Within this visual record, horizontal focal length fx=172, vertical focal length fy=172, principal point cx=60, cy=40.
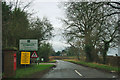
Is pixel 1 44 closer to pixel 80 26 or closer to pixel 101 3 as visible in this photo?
pixel 101 3

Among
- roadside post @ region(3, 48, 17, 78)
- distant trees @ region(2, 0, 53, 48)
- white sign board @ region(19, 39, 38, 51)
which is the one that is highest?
distant trees @ region(2, 0, 53, 48)

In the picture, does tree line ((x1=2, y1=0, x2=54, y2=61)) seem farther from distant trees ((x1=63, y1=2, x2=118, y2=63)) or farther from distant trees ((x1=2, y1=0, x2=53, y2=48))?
distant trees ((x1=63, y1=2, x2=118, y2=63))

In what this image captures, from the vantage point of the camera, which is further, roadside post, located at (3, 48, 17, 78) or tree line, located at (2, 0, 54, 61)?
tree line, located at (2, 0, 54, 61)

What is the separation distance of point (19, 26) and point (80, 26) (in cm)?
2065

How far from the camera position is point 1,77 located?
11344 mm

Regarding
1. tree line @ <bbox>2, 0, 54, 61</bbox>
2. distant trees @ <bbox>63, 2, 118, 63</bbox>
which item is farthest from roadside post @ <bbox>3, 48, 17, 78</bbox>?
distant trees @ <bbox>63, 2, 118, 63</bbox>

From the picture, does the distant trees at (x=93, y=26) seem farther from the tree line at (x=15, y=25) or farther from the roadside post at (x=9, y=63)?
the roadside post at (x=9, y=63)

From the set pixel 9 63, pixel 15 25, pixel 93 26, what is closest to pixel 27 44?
pixel 15 25

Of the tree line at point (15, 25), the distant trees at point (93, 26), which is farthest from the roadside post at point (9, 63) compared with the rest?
the distant trees at point (93, 26)

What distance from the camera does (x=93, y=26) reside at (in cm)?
2933

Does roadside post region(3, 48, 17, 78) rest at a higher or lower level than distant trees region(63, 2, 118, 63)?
lower

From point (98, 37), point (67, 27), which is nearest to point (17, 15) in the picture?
point (98, 37)

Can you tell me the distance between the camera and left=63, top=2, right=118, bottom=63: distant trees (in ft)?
64.3

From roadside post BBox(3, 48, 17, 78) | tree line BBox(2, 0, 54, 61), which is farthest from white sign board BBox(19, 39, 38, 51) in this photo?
roadside post BBox(3, 48, 17, 78)
